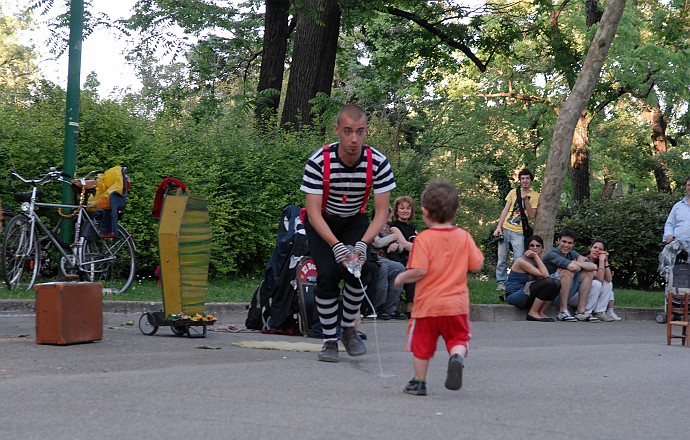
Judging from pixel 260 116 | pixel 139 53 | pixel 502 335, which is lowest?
pixel 502 335

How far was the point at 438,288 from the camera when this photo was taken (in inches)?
266

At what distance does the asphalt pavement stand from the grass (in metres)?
2.74

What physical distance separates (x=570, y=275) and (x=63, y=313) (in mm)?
8426

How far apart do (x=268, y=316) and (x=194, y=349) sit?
2.26 metres

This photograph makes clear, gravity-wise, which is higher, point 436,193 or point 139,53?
point 139,53

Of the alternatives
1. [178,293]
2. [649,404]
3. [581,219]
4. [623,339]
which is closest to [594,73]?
[623,339]

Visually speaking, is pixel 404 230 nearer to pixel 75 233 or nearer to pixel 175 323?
pixel 75 233

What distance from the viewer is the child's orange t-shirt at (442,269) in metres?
6.72

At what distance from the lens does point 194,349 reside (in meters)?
9.16

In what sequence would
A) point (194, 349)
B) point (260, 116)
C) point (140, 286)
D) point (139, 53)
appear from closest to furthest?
point (194, 349)
point (140, 286)
point (260, 116)
point (139, 53)

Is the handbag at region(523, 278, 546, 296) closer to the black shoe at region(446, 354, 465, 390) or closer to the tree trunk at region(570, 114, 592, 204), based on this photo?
the black shoe at region(446, 354, 465, 390)

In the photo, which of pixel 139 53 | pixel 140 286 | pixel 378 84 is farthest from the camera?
pixel 378 84

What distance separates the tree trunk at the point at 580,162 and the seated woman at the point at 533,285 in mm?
19546

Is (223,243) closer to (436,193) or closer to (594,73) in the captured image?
(594,73)
